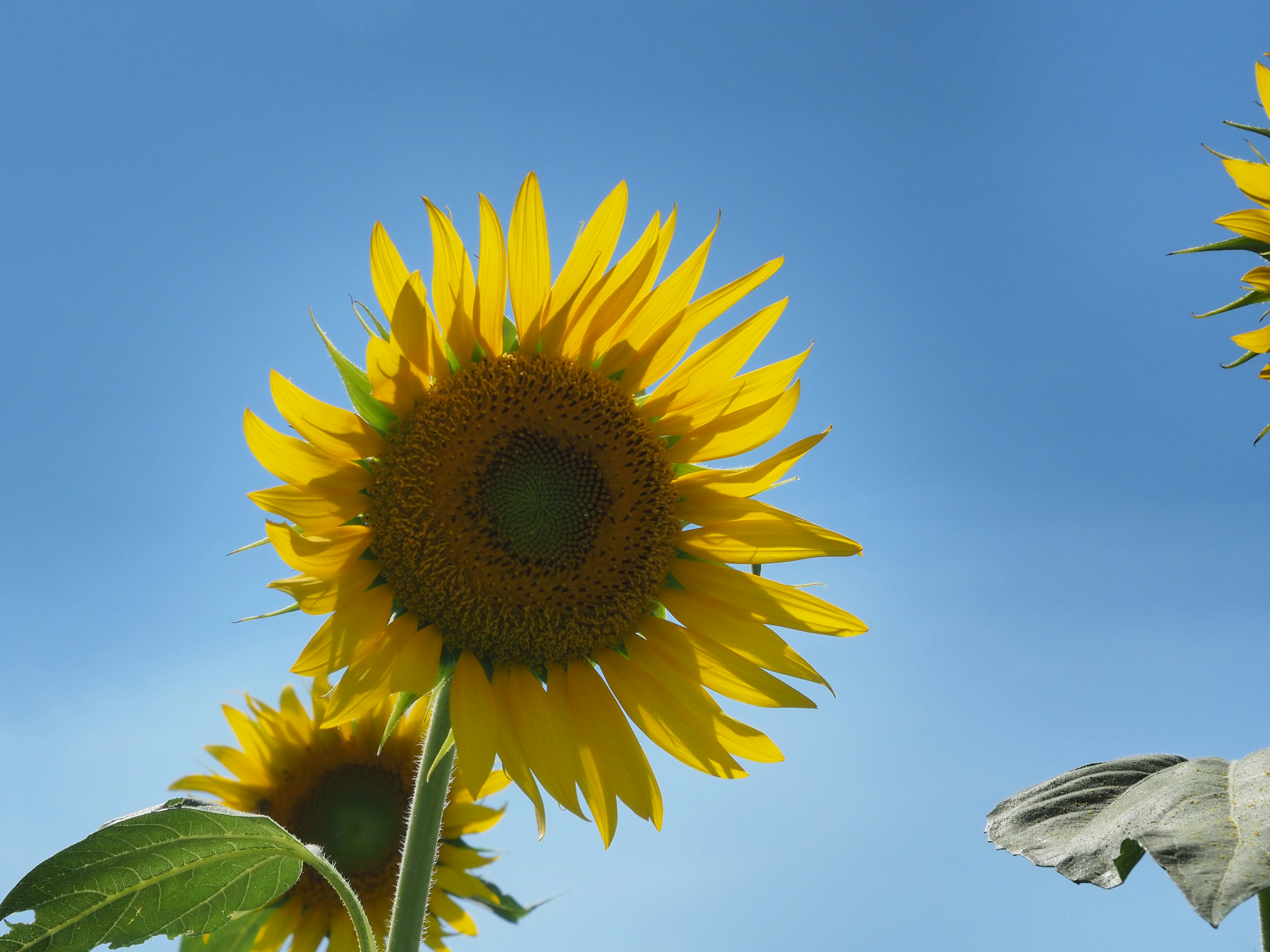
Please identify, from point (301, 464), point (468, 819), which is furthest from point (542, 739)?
point (468, 819)

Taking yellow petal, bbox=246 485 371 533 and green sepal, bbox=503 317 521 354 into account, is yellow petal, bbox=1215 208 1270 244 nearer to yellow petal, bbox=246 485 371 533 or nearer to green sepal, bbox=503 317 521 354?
green sepal, bbox=503 317 521 354

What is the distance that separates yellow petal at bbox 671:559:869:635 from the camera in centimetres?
314

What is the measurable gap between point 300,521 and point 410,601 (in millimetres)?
396

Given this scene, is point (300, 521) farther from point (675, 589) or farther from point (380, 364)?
point (675, 589)

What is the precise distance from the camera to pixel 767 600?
3186 mm

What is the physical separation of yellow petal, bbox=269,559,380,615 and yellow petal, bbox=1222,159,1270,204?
349 centimetres

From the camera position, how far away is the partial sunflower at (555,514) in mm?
2875

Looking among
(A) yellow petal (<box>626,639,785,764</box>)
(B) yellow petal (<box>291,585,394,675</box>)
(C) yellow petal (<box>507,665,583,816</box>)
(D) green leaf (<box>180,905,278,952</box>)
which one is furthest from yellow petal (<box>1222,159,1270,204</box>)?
(D) green leaf (<box>180,905,278,952</box>)

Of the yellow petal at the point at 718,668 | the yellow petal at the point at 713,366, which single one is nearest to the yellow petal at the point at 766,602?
the yellow petal at the point at 718,668

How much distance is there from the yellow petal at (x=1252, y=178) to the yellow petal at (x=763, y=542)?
7.46 feet

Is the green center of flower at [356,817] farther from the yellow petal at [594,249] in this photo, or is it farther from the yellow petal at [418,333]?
the yellow petal at [594,249]

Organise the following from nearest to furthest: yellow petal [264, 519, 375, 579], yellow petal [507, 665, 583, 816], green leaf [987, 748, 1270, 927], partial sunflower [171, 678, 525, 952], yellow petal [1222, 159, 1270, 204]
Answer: green leaf [987, 748, 1270, 927]
yellow petal [264, 519, 375, 579]
yellow petal [507, 665, 583, 816]
yellow petal [1222, 159, 1270, 204]
partial sunflower [171, 678, 525, 952]

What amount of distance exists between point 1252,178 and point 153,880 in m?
4.33

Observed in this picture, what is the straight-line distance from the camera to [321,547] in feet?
9.30
